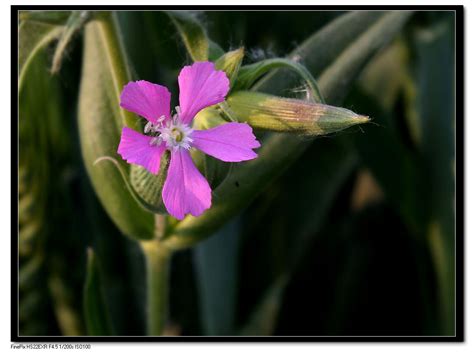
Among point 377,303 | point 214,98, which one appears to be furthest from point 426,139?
point 214,98

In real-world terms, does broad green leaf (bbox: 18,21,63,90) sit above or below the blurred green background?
above

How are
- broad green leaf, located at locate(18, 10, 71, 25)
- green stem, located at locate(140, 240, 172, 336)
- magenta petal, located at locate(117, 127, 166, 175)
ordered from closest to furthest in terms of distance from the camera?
magenta petal, located at locate(117, 127, 166, 175) → broad green leaf, located at locate(18, 10, 71, 25) → green stem, located at locate(140, 240, 172, 336)

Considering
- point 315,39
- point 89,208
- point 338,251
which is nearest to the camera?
point 315,39

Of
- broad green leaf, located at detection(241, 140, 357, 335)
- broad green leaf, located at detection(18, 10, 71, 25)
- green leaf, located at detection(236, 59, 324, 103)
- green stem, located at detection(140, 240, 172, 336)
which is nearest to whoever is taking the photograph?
green leaf, located at detection(236, 59, 324, 103)

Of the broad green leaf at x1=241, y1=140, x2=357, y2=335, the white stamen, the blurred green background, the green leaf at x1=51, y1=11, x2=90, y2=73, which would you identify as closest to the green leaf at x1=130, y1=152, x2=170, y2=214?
the white stamen

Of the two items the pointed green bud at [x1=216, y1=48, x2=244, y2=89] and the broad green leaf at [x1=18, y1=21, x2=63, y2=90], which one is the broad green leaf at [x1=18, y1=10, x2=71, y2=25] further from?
the pointed green bud at [x1=216, y1=48, x2=244, y2=89]

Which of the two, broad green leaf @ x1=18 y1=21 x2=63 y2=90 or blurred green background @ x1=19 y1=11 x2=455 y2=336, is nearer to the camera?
broad green leaf @ x1=18 y1=21 x2=63 y2=90

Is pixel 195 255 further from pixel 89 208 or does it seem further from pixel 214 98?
pixel 214 98
